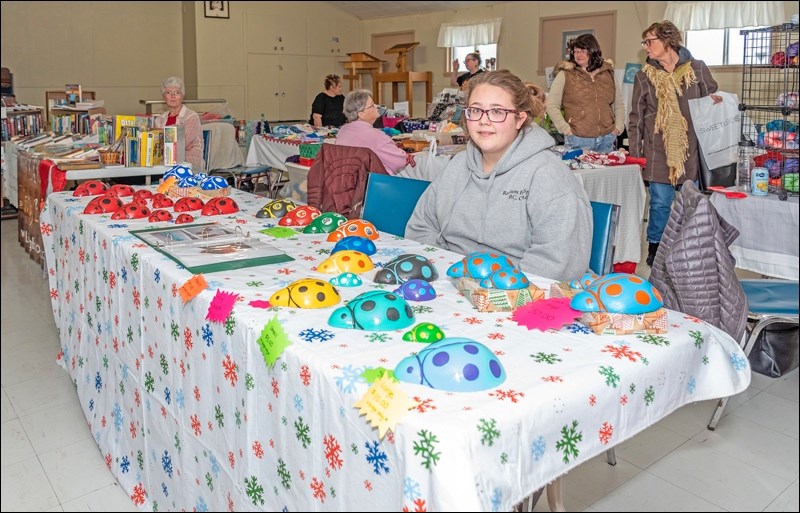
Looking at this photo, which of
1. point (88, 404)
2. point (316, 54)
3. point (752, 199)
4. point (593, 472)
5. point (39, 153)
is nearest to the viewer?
point (593, 472)

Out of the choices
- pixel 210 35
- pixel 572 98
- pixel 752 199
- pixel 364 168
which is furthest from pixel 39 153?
pixel 210 35

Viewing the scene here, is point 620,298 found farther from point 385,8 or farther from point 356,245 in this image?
point 385,8

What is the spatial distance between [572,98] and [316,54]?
285 cm

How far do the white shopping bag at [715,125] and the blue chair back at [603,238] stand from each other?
2.05 meters

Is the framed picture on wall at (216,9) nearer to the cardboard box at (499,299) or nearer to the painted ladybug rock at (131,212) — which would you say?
the painted ladybug rock at (131,212)

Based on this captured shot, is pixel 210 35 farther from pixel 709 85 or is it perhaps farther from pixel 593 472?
pixel 593 472

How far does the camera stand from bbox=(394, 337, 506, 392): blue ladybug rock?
99 centimetres

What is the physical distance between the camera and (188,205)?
2410mm

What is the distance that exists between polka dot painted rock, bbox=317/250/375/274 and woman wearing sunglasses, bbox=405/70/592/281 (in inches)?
17.1

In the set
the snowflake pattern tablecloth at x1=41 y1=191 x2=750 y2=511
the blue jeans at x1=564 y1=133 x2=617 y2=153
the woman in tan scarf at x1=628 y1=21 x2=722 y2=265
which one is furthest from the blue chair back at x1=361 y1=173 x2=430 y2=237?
the blue jeans at x1=564 y1=133 x2=617 y2=153

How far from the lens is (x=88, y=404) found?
7.64ft

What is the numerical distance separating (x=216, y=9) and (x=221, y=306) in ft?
29.8

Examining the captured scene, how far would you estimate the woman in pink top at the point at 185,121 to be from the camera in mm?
4178

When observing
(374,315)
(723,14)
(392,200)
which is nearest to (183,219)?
(392,200)
